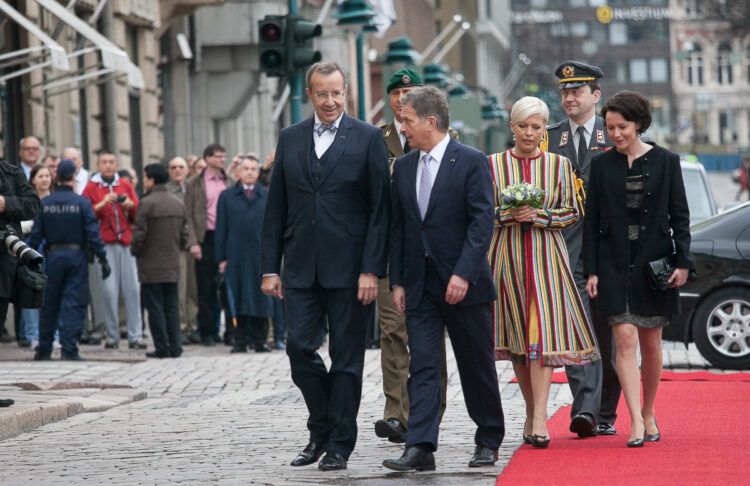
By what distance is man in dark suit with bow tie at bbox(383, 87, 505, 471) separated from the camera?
25.5ft

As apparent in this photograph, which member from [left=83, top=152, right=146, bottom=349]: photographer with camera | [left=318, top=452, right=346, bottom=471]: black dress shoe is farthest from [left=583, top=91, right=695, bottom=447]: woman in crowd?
[left=83, top=152, right=146, bottom=349]: photographer with camera

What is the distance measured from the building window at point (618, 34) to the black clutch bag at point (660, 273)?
150 meters

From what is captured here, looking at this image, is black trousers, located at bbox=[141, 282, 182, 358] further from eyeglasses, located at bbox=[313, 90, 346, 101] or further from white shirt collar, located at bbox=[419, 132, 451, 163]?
white shirt collar, located at bbox=[419, 132, 451, 163]

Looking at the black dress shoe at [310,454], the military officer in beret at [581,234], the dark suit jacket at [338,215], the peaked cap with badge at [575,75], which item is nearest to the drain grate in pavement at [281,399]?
the military officer in beret at [581,234]

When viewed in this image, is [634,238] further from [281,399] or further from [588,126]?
[281,399]

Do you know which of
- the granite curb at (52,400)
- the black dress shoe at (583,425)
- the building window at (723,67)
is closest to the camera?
the black dress shoe at (583,425)

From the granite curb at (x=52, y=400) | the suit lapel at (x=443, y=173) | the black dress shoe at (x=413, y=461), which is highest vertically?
the suit lapel at (x=443, y=173)

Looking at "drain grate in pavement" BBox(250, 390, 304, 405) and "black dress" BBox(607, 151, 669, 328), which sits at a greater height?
"black dress" BBox(607, 151, 669, 328)

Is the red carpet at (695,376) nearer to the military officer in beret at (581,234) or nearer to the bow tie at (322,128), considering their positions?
the military officer in beret at (581,234)

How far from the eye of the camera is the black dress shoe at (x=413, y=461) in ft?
25.1

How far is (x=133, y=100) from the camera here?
2636 cm

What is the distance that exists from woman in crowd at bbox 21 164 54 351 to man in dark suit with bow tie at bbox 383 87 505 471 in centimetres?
855

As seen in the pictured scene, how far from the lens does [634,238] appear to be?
8789mm

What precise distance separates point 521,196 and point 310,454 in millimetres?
1769
